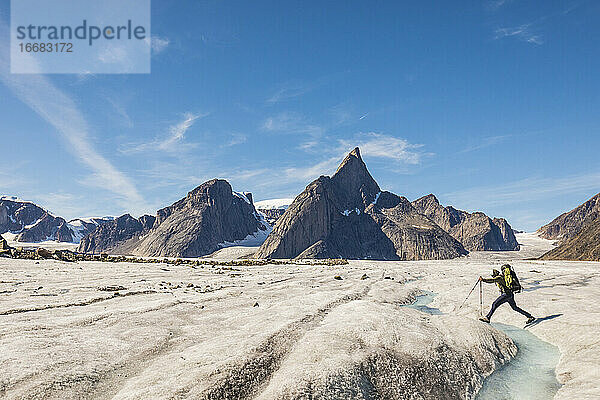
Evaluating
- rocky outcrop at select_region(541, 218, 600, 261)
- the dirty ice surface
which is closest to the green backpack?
the dirty ice surface

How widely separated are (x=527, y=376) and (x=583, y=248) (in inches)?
4774

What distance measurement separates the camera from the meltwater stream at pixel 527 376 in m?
9.38

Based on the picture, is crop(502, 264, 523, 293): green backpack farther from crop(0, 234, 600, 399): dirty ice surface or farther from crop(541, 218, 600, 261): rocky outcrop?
crop(541, 218, 600, 261): rocky outcrop

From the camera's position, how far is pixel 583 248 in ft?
343

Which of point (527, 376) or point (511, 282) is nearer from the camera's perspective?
point (527, 376)

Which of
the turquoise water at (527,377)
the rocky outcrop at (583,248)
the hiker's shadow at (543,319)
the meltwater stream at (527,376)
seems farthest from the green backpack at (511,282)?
the rocky outcrop at (583,248)

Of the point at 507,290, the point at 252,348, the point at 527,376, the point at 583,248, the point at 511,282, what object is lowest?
the point at 583,248

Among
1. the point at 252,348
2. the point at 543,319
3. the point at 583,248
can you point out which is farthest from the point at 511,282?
the point at 583,248

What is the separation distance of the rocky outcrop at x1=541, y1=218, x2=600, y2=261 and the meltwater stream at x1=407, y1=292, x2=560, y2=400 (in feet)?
Answer: 343

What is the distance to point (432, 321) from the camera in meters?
14.2

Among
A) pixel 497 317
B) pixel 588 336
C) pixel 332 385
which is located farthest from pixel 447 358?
pixel 497 317

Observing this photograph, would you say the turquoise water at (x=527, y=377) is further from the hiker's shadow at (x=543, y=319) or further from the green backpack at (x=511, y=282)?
the green backpack at (x=511, y=282)

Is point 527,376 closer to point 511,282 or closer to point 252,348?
point 511,282

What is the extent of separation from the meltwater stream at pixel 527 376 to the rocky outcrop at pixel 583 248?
104612 millimetres
